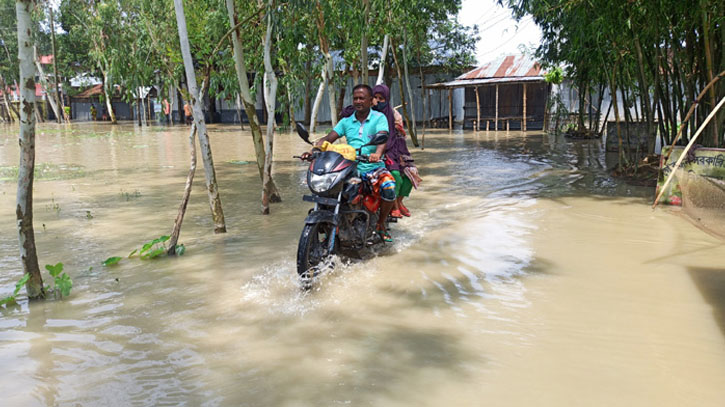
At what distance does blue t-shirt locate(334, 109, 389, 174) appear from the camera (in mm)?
5582

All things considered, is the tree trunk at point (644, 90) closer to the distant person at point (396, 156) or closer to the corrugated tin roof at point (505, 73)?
the distant person at point (396, 156)

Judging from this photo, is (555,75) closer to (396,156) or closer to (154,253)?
(396,156)

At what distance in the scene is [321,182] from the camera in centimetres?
492

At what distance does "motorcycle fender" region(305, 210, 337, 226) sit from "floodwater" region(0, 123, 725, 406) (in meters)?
0.58

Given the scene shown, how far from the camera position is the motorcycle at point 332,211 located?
4.83 m

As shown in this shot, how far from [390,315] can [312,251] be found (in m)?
0.94

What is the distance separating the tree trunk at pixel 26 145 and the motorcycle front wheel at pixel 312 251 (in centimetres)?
212

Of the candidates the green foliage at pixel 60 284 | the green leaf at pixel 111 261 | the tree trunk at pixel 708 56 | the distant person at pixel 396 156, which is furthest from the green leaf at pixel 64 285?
the tree trunk at pixel 708 56

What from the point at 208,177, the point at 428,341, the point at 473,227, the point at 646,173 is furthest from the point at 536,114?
the point at 428,341

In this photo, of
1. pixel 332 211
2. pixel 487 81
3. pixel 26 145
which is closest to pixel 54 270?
pixel 26 145

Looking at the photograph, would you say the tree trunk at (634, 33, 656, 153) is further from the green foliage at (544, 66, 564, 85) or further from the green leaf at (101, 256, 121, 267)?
the green foliage at (544, 66, 564, 85)

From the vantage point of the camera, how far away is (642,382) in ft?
10.7

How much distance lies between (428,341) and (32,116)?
345 centimetres

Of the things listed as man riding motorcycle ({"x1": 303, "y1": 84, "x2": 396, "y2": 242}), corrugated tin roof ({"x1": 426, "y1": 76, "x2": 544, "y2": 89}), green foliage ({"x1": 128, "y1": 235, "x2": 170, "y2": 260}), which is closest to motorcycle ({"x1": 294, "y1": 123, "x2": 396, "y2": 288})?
man riding motorcycle ({"x1": 303, "y1": 84, "x2": 396, "y2": 242})
